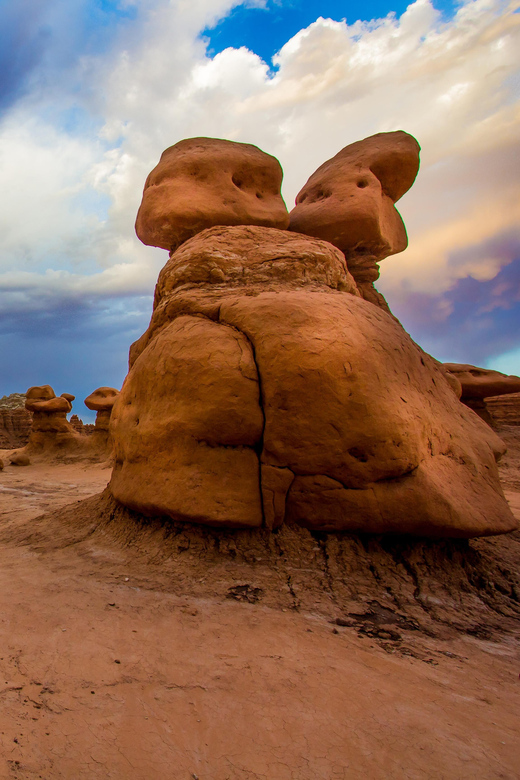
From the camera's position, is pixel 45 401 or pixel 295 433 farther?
pixel 45 401

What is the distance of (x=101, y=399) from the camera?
13.0 meters

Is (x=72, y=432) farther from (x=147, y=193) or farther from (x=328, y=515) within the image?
(x=328, y=515)

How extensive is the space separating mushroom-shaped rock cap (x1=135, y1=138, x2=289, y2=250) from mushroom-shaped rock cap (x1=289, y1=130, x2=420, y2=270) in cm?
46

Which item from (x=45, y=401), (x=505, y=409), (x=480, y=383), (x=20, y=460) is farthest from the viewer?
(x=45, y=401)

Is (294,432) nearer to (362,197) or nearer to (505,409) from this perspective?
(362,197)

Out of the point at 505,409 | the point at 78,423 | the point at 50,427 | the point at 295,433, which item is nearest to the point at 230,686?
the point at 295,433

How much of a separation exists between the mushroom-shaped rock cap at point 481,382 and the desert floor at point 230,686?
29.2 feet

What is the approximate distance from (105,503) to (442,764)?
Result: 289cm

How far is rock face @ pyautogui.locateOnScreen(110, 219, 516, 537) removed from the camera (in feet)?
8.08

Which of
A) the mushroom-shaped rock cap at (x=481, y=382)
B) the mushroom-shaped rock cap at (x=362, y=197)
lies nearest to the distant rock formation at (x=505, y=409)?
the mushroom-shaped rock cap at (x=481, y=382)

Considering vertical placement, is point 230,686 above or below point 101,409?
below

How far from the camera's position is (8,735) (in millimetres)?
1143

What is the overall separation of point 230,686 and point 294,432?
4.35ft

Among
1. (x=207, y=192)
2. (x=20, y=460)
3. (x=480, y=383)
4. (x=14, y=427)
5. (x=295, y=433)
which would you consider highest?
(x=207, y=192)
